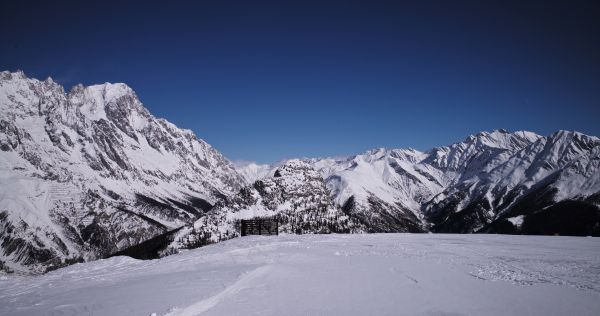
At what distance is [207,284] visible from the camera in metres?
17.7

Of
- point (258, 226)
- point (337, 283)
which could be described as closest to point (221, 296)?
point (337, 283)

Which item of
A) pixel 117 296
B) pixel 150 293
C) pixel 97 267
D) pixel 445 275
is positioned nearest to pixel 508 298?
pixel 445 275

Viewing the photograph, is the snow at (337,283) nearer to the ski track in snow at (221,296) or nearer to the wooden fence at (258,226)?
the ski track in snow at (221,296)

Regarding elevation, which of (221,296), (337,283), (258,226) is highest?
(258,226)

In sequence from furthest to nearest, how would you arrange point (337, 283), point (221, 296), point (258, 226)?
point (258, 226), point (337, 283), point (221, 296)

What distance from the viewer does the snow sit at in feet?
44.6

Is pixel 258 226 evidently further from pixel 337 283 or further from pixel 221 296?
pixel 221 296

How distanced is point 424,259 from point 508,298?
778 cm

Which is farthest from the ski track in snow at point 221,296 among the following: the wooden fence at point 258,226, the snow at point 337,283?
the wooden fence at point 258,226

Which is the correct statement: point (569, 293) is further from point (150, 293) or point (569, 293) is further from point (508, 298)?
point (150, 293)

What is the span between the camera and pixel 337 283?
658 inches

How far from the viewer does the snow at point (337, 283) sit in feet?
44.6

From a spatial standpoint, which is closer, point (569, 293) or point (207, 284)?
point (569, 293)

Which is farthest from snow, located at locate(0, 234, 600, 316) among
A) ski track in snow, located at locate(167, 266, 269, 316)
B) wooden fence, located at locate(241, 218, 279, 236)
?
wooden fence, located at locate(241, 218, 279, 236)
